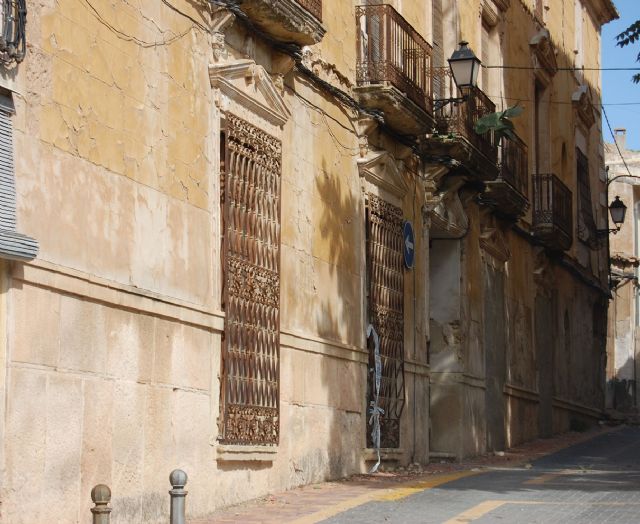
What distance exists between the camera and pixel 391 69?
16.7 metres

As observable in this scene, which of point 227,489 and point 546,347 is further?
point 546,347

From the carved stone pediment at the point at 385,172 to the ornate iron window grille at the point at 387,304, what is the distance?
221mm

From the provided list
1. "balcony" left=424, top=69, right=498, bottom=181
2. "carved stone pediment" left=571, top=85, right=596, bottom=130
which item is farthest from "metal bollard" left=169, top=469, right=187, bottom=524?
"carved stone pediment" left=571, top=85, right=596, bottom=130

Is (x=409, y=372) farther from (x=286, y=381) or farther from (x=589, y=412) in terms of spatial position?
(x=589, y=412)

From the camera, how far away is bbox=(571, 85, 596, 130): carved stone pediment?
31.1 meters

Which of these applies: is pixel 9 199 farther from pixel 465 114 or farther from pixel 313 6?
pixel 465 114

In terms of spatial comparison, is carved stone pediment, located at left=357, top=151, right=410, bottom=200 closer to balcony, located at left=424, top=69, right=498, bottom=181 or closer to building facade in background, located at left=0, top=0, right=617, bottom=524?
building facade in background, located at left=0, top=0, right=617, bottom=524

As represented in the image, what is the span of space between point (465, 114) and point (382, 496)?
323 inches

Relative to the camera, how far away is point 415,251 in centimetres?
1889

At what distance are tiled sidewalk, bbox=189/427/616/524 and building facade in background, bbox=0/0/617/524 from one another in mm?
220

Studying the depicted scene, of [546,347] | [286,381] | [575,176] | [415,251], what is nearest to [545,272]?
[546,347]

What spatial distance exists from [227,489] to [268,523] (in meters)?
1.16

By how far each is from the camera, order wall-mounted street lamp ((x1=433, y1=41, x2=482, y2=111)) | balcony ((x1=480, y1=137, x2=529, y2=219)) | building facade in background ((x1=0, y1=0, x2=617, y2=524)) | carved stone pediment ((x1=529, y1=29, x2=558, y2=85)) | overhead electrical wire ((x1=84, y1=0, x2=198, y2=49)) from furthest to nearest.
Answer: carved stone pediment ((x1=529, y1=29, x2=558, y2=85)) < balcony ((x1=480, y1=137, x2=529, y2=219)) < wall-mounted street lamp ((x1=433, y1=41, x2=482, y2=111)) < overhead electrical wire ((x1=84, y1=0, x2=198, y2=49)) < building facade in background ((x1=0, y1=0, x2=617, y2=524))

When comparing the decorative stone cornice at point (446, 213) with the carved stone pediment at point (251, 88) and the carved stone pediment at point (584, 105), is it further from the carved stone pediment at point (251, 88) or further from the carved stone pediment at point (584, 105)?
the carved stone pediment at point (584, 105)
